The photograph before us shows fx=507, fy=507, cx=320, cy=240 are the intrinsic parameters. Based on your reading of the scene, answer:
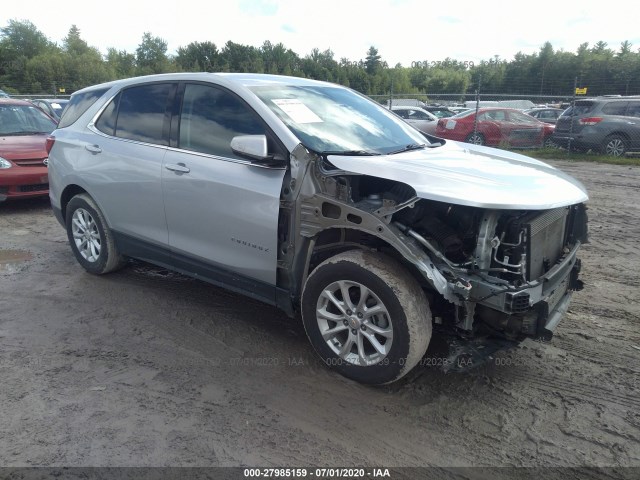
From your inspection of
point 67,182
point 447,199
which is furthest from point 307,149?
point 67,182

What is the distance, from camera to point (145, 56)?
304 ft

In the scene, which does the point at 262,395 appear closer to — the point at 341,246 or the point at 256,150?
the point at 341,246

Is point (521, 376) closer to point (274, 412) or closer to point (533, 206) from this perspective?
point (533, 206)

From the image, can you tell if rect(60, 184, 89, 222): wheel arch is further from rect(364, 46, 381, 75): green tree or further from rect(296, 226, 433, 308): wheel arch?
rect(364, 46, 381, 75): green tree

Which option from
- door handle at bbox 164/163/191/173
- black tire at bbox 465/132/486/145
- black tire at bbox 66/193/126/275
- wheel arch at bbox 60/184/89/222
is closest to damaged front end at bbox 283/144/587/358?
door handle at bbox 164/163/191/173

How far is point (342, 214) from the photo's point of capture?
10.4 ft

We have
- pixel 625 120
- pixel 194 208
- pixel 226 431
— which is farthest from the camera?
pixel 625 120

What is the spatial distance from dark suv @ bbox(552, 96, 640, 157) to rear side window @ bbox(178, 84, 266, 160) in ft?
44.1

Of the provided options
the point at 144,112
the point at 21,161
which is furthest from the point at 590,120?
the point at 21,161

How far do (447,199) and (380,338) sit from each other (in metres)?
0.96

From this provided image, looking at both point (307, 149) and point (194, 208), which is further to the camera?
point (194, 208)

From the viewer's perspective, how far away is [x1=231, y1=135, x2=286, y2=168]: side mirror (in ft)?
10.9

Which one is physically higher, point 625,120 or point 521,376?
point 625,120

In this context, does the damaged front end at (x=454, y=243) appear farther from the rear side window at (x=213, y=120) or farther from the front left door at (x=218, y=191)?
the rear side window at (x=213, y=120)
